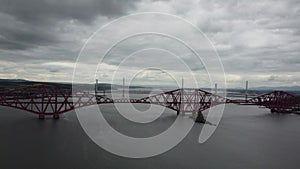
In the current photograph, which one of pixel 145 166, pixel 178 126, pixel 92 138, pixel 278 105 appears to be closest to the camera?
pixel 145 166

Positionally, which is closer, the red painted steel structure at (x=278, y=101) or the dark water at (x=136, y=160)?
the dark water at (x=136, y=160)

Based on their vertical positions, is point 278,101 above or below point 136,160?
above

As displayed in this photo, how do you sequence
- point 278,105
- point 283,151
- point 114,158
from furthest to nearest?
point 278,105 → point 283,151 → point 114,158

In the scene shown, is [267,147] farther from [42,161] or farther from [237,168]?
[42,161]

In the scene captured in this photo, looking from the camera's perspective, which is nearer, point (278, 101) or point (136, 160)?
point (136, 160)

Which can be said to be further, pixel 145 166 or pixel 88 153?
pixel 88 153

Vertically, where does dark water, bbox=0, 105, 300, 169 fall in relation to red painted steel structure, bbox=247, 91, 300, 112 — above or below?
below

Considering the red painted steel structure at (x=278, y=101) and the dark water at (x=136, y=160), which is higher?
the red painted steel structure at (x=278, y=101)

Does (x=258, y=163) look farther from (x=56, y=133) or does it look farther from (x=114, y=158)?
(x=56, y=133)

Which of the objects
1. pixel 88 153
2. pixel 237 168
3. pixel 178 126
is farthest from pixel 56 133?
pixel 237 168

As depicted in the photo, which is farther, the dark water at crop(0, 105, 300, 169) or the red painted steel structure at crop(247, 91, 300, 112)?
the red painted steel structure at crop(247, 91, 300, 112)
